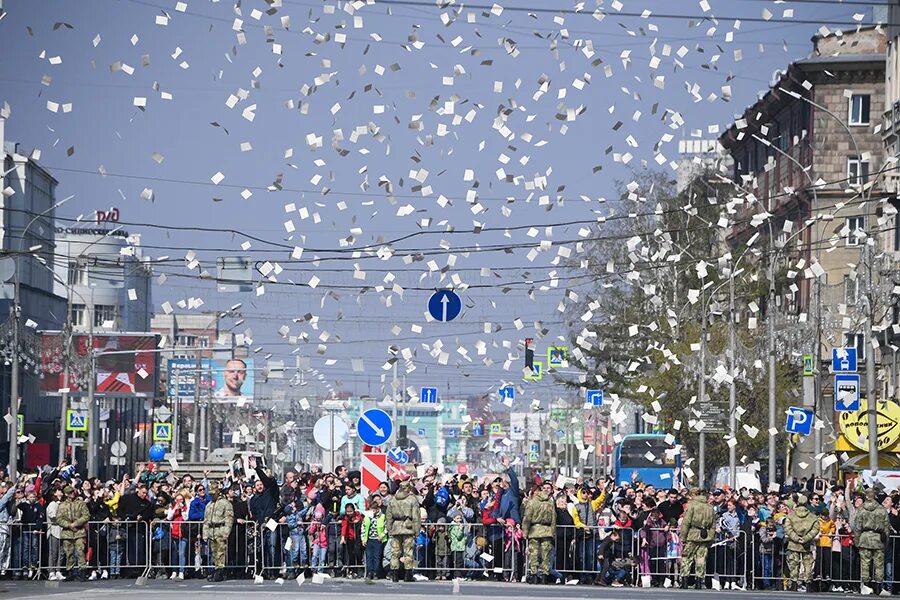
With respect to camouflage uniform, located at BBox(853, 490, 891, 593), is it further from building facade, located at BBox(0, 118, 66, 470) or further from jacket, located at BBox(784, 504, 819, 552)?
building facade, located at BBox(0, 118, 66, 470)

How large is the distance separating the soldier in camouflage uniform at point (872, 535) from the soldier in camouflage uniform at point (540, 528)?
449 cm

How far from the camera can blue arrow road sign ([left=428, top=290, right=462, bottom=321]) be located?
1134 inches

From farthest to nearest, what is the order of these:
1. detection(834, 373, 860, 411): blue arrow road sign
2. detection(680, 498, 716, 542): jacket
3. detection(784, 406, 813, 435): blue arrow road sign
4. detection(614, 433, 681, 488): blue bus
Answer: detection(614, 433, 681, 488): blue bus → detection(784, 406, 813, 435): blue arrow road sign → detection(834, 373, 860, 411): blue arrow road sign → detection(680, 498, 716, 542): jacket

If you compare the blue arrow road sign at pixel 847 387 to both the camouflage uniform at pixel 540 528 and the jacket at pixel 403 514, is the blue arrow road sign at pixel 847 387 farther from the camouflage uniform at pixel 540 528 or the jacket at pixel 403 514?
the jacket at pixel 403 514

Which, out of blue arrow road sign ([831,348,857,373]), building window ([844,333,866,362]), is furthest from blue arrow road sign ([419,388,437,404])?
blue arrow road sign ([831,348,857,373])

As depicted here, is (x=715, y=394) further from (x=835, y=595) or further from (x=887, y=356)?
(x=835, y=595)

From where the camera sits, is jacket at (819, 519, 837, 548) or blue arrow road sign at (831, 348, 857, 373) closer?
jacket at (819, 519, 837, 548)

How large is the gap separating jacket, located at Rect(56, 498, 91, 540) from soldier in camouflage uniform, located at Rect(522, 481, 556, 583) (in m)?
6.54

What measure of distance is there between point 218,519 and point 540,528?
4.78 m

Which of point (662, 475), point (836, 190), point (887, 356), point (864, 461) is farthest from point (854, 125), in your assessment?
point (864, 461)

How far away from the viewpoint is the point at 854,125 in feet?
237

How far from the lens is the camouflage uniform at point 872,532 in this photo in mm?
26094

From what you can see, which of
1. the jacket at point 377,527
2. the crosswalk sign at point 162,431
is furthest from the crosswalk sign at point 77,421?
the jacket at point 377,527

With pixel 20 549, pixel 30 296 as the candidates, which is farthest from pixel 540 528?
pixel 30 296
